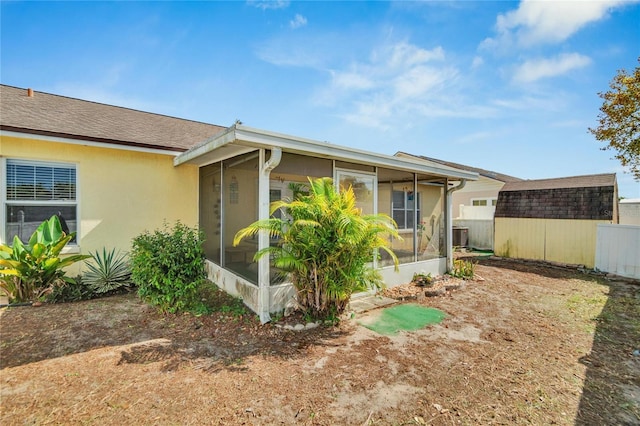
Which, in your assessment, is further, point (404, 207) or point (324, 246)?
point (404, 207)

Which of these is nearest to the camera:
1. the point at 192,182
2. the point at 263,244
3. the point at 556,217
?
the point at 263,244

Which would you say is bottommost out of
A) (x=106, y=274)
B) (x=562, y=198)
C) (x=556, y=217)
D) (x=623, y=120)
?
(x=106, y=274)

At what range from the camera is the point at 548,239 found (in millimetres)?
9531

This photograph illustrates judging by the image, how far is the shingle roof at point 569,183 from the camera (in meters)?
9.11

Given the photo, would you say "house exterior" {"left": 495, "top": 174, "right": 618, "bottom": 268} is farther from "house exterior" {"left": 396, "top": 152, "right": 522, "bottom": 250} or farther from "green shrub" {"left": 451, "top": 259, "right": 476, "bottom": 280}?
"green shrub" {"left": 451, "top": 259, "right": 476, "bottom": 280}

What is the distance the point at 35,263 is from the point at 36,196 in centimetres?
136

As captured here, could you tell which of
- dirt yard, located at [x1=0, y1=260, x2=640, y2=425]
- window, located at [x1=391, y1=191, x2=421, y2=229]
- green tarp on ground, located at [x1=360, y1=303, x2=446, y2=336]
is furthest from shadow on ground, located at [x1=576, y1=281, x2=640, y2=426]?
window, located at [x1=391, y1=191, x2=421, y2=229]

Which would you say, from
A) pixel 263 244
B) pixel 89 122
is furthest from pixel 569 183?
pixel 89 122

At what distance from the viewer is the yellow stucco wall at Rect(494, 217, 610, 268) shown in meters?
8.65

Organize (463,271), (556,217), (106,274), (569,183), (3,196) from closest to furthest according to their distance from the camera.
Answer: (3,196) < (106,274) < (463,271) < (556,217) < (569,183)

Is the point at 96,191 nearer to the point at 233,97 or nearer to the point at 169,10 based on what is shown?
the point at 169,10

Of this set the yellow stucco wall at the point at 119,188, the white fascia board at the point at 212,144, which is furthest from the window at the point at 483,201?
the white fascia board at the point at 212,144

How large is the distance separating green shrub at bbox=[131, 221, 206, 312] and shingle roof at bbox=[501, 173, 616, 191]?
1155 centimetres

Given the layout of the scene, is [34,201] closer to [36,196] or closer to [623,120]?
[36,196]
